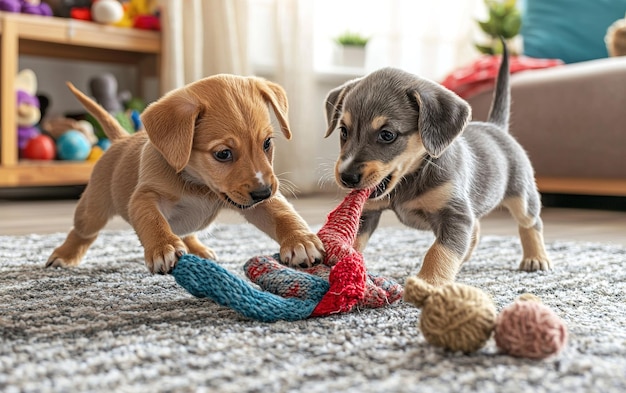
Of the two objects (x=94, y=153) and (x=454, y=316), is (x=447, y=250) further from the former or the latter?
(x=94, y=153)

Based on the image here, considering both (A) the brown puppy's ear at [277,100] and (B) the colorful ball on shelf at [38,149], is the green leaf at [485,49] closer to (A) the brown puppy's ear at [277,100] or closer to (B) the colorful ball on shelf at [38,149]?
(B) the colorful ball on shelf at [38,149]

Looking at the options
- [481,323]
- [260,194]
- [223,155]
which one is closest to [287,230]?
[260,194]

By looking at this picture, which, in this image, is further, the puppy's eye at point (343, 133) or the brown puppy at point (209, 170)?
the puppy's eye at point (343, 133)

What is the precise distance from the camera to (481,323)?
1001 mm

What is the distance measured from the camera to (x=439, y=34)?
16.6 feet

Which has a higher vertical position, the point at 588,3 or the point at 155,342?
the point at 588,3

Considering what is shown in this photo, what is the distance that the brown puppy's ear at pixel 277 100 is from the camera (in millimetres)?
1584

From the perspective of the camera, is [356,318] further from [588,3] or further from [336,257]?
[588,3]

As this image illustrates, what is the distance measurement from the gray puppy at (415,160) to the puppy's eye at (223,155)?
223 millimetres

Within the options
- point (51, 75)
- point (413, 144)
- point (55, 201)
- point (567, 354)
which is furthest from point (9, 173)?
point (567, 354)

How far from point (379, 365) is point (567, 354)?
10.6 inches

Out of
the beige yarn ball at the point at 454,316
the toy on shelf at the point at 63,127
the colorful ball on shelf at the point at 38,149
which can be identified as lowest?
the colorful ball on shelf at the point at 38,149

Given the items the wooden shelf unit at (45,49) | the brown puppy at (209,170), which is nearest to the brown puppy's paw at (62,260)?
the brown puppy at (209,170)

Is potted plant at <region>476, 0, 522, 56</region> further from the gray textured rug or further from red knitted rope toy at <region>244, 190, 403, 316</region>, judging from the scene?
red knitted rope toy at <region>244, 190, 403, 316</region>
